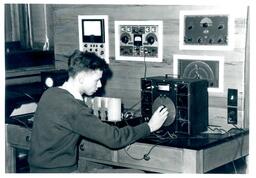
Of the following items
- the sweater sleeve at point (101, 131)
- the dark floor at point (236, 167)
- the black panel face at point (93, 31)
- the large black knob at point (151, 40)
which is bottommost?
the dark floor at point (236, 167)

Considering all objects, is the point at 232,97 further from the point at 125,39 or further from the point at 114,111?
the point at 125,39

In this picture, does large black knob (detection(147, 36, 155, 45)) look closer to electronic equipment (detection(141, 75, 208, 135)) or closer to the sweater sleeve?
electronic equipment (detection(141, 75, 208, 135))

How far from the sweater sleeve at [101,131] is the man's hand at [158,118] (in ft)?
0.32

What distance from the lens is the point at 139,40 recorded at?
10.5 ft

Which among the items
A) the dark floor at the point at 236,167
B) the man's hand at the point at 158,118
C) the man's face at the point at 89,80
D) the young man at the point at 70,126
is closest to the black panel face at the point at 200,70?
the man's hand at the point at 158,118

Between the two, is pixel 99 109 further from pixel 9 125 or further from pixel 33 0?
pixel 33 0

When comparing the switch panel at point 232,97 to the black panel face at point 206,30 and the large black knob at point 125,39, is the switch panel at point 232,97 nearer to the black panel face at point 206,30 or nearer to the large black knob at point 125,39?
the black panel face at point 206,30

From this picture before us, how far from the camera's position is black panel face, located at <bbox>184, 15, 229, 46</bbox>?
2.86 m

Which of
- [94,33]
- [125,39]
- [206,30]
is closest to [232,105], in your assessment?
[206,30]

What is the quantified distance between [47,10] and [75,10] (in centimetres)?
46

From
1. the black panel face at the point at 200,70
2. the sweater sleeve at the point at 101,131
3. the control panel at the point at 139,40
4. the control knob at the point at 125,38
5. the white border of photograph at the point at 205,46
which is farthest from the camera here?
the control knob at the point at 125,38

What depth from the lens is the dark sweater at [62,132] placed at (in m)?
2.41

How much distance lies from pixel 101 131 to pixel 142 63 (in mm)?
962

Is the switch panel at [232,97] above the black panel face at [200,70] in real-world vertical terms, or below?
below
